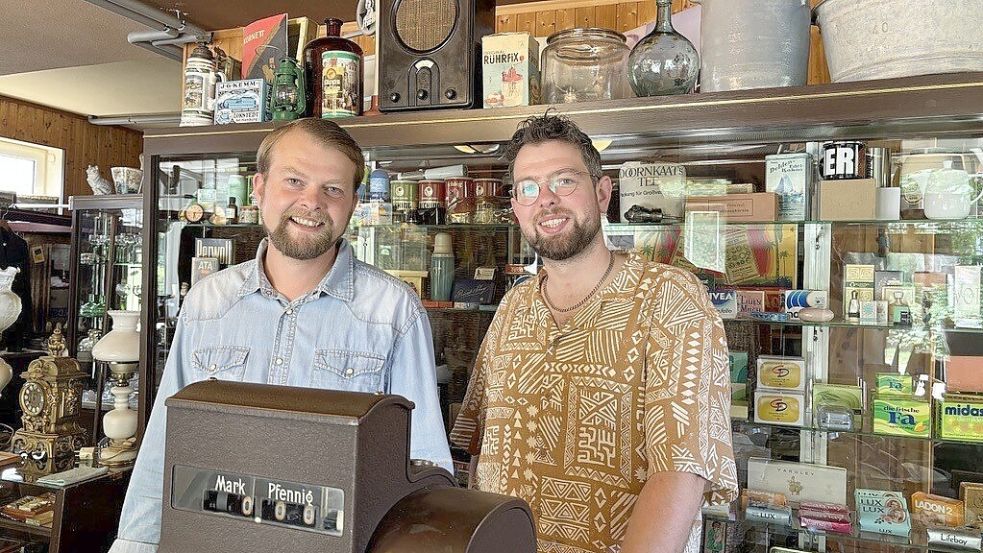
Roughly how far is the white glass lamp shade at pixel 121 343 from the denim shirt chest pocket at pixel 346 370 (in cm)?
148

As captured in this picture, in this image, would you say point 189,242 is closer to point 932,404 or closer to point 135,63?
point 932,404

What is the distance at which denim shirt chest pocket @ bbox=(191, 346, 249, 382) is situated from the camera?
1461mm

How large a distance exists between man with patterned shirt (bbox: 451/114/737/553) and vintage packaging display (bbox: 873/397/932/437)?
77 cm

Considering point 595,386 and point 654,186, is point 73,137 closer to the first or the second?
point 654,186

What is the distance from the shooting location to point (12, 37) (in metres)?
4.21

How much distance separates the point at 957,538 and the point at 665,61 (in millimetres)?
1358

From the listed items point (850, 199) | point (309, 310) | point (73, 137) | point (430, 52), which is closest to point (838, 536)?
point (850, 199)

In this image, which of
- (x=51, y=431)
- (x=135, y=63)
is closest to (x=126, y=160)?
(x=135, y=63)

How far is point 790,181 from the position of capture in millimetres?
1955

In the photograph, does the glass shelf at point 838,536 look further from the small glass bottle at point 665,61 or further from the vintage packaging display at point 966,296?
the small glass bottle at point 665,61

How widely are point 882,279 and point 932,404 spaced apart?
1.11ft

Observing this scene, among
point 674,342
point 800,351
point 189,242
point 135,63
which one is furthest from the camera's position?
point 135,63

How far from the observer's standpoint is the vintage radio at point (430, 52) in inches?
79.2

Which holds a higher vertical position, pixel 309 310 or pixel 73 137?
pixel 73 137
